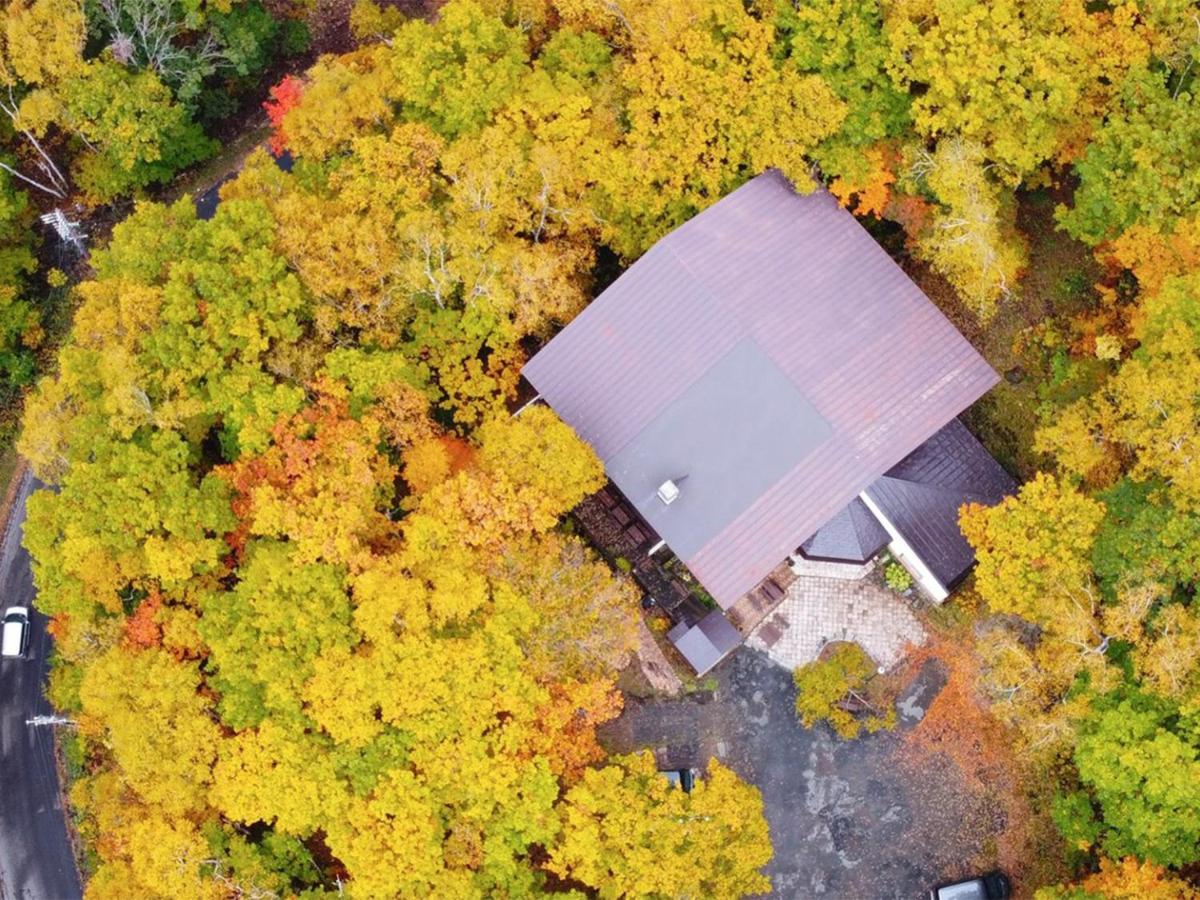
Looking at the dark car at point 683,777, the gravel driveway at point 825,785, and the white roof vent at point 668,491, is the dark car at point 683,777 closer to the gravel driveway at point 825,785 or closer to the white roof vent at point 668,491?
the gravel driveway at point 825,785

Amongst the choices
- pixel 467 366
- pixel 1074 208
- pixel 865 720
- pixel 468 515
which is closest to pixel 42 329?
pixel 467 366

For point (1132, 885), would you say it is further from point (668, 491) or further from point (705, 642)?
point (668, 491)

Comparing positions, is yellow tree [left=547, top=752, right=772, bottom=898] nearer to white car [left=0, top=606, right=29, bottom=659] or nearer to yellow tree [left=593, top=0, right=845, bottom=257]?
yellow tree [left=593, top=0, right=845, bottom=257]

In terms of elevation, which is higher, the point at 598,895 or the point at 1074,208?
the point at 1074,208

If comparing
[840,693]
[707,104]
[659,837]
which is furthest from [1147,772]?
[707,104]

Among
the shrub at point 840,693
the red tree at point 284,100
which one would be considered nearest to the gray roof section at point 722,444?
the shrub at point 840,693

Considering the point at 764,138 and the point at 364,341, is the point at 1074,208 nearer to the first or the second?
the point at 764,138
